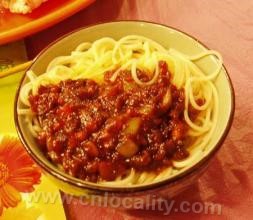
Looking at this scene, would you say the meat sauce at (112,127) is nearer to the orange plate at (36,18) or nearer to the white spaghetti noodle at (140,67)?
the white spaghetti noodle at (140,67)

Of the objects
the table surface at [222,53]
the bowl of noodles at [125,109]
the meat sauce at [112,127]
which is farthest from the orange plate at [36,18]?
the meat sauce at [112,127]

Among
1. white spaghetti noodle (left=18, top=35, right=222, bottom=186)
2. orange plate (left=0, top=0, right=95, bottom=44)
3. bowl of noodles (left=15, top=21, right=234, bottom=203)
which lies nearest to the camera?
bowl of noodles (left=15, top=21, right=234, bottom=203)

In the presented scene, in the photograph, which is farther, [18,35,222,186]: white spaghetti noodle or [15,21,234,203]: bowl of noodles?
[18,35,222,186]: white spaghetti noodle

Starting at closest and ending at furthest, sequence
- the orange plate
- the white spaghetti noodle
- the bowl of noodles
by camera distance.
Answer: the bowl of noodles < the white spaghetti noodle < the orange plate

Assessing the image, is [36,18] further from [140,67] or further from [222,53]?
[222,53]

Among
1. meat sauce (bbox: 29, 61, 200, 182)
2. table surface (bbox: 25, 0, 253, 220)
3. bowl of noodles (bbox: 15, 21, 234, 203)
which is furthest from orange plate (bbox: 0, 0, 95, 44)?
meat sauce (bbox: 29, 61, 200, 182)

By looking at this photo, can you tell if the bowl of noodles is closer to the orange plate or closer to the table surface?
the table surface
